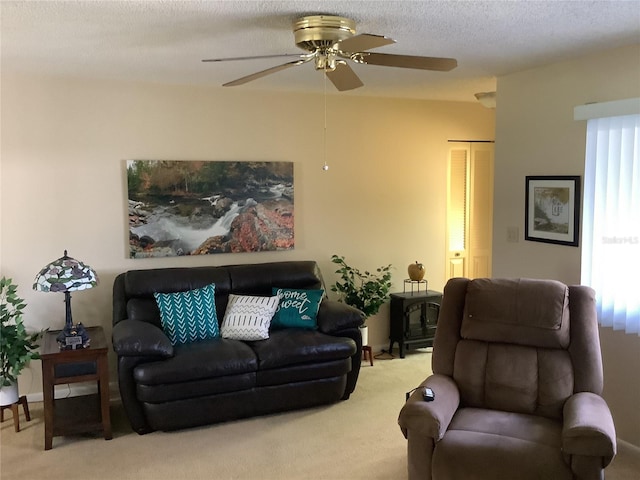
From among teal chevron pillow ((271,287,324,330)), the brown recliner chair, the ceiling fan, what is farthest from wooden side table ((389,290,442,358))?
the ceiling fan

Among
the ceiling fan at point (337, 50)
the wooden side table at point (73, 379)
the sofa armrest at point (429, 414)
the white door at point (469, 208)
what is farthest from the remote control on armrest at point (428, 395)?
the white door at point (469, 208)

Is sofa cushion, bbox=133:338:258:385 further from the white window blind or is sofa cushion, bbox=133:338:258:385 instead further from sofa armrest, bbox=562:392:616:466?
the white window blind

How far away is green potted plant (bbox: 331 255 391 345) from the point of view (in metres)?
5.05

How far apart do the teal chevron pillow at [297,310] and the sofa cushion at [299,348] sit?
0.43 ft

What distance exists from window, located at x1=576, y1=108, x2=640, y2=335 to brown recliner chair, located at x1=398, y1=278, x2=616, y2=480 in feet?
1.61

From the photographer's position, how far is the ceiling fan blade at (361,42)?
2.39 meters

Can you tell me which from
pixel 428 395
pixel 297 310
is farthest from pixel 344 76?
pixel 297 310

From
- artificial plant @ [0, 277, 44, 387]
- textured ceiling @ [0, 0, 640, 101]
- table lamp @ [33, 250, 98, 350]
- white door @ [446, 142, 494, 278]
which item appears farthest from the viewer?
white door @ [446, 142, 494, 278]

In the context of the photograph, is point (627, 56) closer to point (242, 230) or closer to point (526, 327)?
point (526, 327)

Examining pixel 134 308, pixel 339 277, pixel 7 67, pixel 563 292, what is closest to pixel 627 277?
pixel 563 292

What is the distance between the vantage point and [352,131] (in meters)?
5.25

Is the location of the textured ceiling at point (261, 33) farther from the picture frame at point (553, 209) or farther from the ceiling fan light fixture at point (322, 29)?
the picture frame at point (553, 209)

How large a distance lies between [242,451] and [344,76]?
225 cm

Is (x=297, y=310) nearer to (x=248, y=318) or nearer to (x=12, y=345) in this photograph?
(x=248, y=318)
